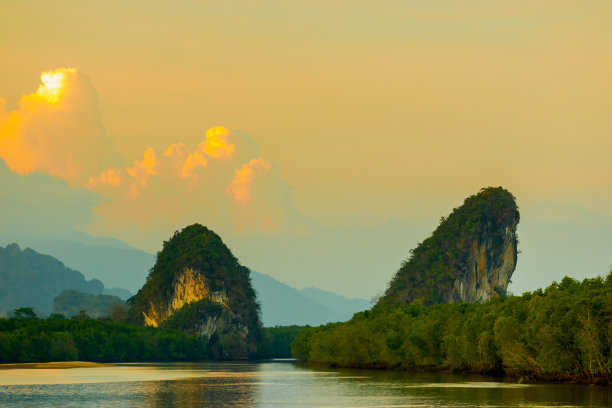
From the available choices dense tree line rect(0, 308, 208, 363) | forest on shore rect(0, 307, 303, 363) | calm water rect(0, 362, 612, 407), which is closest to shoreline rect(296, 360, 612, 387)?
calm water rect(0, 362, 612, 407)

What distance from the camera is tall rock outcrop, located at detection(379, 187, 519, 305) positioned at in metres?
178

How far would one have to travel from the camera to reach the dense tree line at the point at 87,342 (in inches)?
5241

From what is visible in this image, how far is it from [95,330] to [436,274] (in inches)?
2536

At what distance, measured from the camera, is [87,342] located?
14812cm

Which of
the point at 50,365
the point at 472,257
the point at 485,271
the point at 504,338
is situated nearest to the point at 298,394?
the point at 504,338

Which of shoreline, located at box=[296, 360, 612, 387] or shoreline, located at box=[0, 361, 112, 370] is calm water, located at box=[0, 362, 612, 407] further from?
shoreline, located at box=[0, 361, 112, 370]

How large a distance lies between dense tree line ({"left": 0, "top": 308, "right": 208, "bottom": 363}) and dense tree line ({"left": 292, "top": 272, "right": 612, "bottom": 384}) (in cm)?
3829

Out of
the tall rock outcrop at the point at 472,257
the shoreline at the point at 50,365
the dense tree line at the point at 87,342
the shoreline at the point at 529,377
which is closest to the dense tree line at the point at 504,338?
the shoreline at the point at 529,377

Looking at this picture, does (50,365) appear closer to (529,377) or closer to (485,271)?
(529,377)

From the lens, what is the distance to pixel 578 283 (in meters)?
78.1

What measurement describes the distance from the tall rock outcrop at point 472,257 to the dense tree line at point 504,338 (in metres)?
46.7

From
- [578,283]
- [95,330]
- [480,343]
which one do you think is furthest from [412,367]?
[95,330]

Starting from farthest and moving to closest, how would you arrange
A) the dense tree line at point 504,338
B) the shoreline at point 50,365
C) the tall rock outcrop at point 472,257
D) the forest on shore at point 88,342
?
1. the tall rock outcrop at point 472,257
2. the forest on shore at point 88,342
3. the shoreline at point 50,365
4. the dense tree line at point 504,338

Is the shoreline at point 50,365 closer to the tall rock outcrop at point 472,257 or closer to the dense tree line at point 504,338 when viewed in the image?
the dense tree line at point 504,338
